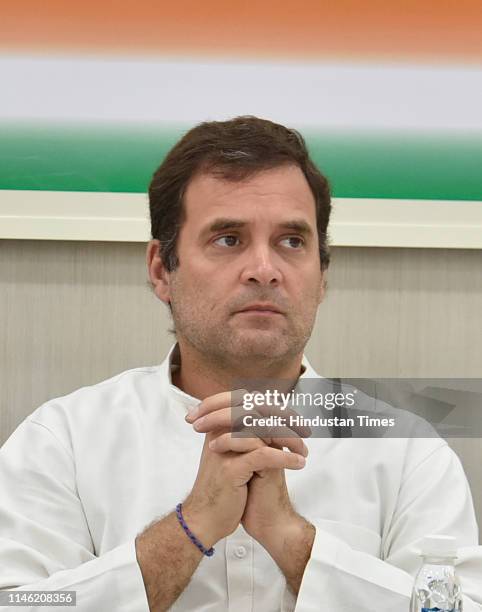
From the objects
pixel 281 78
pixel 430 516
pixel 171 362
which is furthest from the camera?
pixel 281 78

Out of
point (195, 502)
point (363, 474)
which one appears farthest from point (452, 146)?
point (195, 502)

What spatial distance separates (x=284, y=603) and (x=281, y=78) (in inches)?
33.6

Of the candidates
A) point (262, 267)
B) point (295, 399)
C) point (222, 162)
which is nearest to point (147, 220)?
point (222, 162)

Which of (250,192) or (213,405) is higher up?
(250,192)

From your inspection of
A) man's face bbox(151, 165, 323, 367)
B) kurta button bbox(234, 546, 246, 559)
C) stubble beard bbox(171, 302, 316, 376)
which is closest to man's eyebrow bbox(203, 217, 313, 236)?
man's face bbox(151, 165, 323, 367)

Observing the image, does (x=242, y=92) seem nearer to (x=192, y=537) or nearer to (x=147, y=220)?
(x=147, y=220)

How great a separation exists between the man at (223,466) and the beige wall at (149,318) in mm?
148

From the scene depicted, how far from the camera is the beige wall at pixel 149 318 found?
1426 mm

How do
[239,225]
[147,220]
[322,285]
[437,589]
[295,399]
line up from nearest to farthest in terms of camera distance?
[437,589], [295,399], [239,225], [322,285], [147,220]

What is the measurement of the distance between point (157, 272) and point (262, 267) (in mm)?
236

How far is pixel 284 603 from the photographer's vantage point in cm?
101

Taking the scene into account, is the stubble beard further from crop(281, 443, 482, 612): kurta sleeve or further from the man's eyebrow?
crop(281, 443, 482, 612): kurta sleeve

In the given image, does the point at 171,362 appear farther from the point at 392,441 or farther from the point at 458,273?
the point at 458,273

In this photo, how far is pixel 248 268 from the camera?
1.13m
